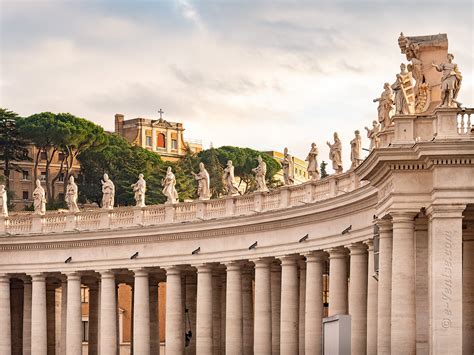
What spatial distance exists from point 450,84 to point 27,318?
60.4 m

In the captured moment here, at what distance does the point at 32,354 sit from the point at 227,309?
20200 millimetres

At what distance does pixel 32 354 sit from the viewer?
399ft

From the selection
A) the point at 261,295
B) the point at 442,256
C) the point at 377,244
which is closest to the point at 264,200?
the point at 261,295

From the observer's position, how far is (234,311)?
107 m

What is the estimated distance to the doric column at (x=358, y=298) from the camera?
285 ft

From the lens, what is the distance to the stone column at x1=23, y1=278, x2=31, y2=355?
124062 millimetres

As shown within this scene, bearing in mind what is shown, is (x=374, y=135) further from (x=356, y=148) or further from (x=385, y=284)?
(x=356, y=148)

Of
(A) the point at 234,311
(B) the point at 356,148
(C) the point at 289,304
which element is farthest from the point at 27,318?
(B) the point at 356,148

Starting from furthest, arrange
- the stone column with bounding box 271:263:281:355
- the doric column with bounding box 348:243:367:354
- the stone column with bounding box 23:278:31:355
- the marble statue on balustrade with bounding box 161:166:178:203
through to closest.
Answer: the stone column with bounding box 23:278:31:355, the marble statue on balustrade with bounding box 161:166:178:203, the stone column with bounding box 271:263:281:355, the doric column with bounding box 348:243:367:354

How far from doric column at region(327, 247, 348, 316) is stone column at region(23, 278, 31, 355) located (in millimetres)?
36141

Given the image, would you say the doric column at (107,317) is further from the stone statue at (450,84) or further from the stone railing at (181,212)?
the stone statue at (450,84)

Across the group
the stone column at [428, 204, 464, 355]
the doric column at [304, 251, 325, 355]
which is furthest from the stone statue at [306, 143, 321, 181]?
the stone column at [428, 204, 464, 355]

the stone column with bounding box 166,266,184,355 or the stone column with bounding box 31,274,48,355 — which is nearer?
the stone column with bounding box 166,266,184,355

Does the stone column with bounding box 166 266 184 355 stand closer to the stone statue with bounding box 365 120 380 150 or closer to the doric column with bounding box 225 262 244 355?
the doric column with bounding box 225 262 244 355
